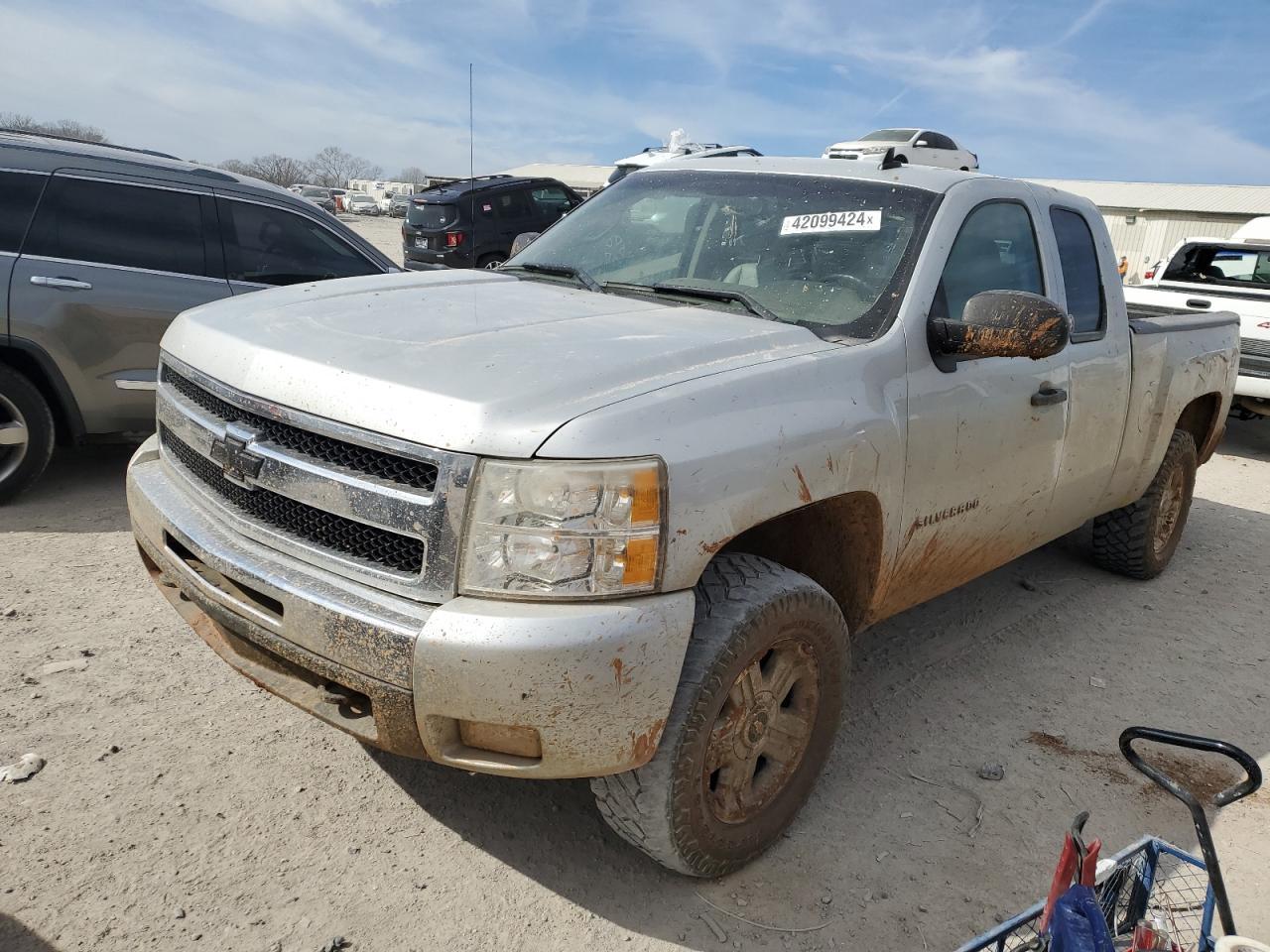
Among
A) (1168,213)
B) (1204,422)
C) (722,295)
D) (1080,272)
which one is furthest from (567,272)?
→ (1168,213)

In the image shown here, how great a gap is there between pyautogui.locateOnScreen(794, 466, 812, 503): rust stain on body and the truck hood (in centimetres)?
30

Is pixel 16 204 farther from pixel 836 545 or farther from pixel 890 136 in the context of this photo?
pixel 890 136

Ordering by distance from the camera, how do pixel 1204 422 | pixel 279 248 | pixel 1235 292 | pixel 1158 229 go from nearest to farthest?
pixel 1204 422 → pixel 279 248 → pixel 1235 292 → pixel 1158 229

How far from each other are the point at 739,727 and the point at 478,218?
12973mm

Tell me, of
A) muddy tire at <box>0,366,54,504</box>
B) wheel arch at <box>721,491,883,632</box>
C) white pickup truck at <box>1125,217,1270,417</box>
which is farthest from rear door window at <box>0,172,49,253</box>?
white pickup truck at <box>1125,217,1270,417</box>

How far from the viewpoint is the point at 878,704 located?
3.61 metres

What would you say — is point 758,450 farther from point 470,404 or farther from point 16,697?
point 16,697

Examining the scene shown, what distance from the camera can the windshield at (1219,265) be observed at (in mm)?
9188

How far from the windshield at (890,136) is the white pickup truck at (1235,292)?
9.79 ft

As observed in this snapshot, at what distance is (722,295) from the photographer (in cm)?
304

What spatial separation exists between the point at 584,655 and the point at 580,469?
1.26 ft

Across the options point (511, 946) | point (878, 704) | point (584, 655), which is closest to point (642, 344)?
point (584, 655)

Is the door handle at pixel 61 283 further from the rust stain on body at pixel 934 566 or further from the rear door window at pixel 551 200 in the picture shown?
the rear door window at pixel 551 200

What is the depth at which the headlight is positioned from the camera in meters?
2.01
